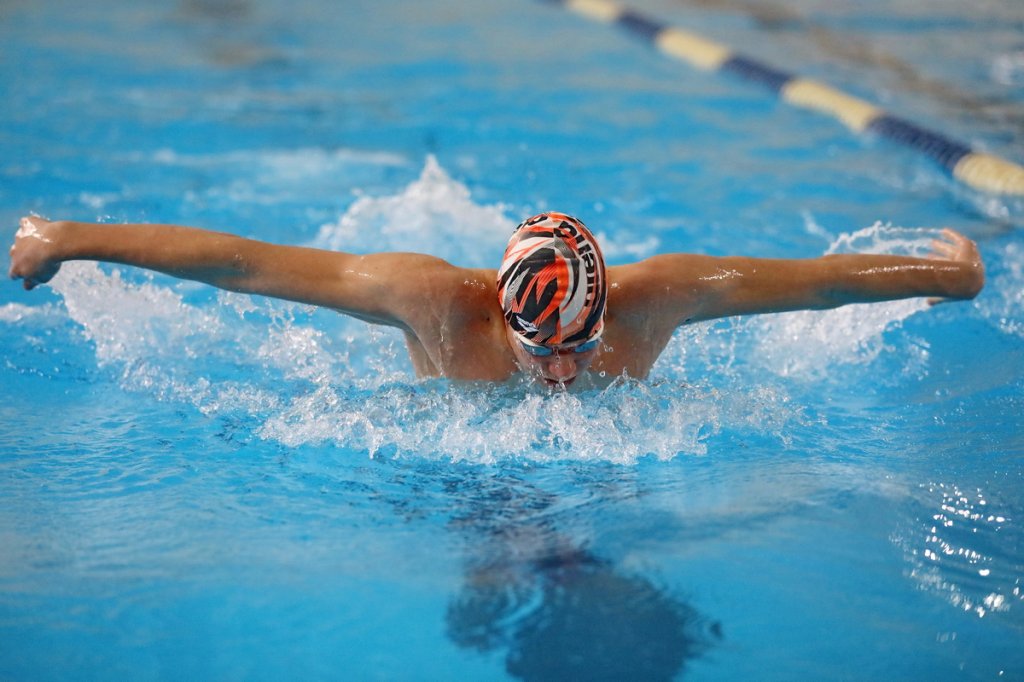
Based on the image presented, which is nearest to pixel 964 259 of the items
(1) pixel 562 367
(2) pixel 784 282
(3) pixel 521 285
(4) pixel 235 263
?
(2) pixel 784 282

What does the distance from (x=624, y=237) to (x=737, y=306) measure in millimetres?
2335

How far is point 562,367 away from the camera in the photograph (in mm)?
2770

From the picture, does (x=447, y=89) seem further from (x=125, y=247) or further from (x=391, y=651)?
(x=391, y=651)

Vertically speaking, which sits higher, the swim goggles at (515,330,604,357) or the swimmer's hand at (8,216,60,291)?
the swimmer's hand at (8,216,60,291)

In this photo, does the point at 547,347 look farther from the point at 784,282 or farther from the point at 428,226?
the point at 428,226

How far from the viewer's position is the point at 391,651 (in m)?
2.40

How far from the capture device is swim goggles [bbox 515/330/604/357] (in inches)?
106

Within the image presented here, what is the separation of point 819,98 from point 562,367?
5.60 m

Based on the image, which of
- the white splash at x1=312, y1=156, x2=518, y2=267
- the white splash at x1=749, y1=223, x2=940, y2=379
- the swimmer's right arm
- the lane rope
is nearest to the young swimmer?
the swimmer's right arm

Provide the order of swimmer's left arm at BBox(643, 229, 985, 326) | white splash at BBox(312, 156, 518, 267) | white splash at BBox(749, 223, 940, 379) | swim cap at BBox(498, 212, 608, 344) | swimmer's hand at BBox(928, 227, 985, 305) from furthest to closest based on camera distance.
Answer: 1. white splash at BBox(312, 156, 518, 267)
2. white splash at BBox(749, 223, 940, 379)
3. swimmer's hand at BBox(928, 227, 985, 305)
4. swimmer's left arm at BBox(643, 229, 985, 326)
5. swim cap at BBox(498, 212, 608, 344)

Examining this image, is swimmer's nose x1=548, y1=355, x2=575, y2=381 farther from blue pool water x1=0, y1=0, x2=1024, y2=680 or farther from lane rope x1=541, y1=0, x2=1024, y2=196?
lane rope x1=541, y1=0, x2=1024, y2=196

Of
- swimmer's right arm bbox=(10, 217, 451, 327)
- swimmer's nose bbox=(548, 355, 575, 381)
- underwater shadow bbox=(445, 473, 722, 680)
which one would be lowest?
underwater shadow bbox=(445, 473, 722, 680)

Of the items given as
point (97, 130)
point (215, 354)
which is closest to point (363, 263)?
point (215, 354)

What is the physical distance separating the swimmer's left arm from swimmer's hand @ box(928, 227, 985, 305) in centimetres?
2
